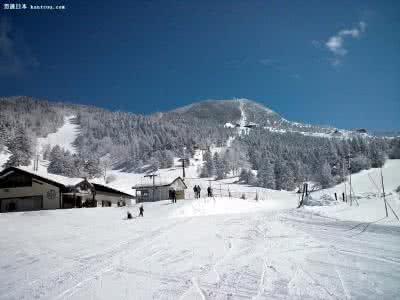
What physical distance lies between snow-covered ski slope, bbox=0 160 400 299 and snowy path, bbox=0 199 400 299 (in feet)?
0.09

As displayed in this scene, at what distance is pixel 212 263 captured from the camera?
10.8 m

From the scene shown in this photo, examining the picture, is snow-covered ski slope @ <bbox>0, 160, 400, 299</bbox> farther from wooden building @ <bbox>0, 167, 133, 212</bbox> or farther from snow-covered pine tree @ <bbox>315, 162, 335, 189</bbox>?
snow-covered pine tree @ <bbox>315, 162, 335, 189</bbox>

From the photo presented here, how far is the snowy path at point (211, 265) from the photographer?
8.02 meters

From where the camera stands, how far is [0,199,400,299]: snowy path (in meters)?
8.02

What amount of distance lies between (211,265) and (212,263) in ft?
0.89

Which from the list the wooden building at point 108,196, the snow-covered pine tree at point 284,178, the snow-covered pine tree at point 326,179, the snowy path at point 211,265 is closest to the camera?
the snowy path at point 211,265

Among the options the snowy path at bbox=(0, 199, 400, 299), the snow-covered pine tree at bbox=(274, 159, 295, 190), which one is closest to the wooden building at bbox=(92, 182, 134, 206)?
the snowy path at bbox=(0, 199, 400, 299)

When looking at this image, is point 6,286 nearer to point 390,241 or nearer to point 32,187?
point 390,241

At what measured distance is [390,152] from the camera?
119875 millimetres

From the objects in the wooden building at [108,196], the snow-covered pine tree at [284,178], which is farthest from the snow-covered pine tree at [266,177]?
the wooden building at [108,196]

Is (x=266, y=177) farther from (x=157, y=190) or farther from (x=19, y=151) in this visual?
(x=19, y=151)

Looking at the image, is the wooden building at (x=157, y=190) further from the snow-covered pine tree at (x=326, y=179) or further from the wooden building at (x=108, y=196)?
the snow-covered pine tree at (x=326, y=179)

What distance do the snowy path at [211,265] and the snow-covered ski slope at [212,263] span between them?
0.03 m

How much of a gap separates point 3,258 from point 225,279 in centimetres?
925
